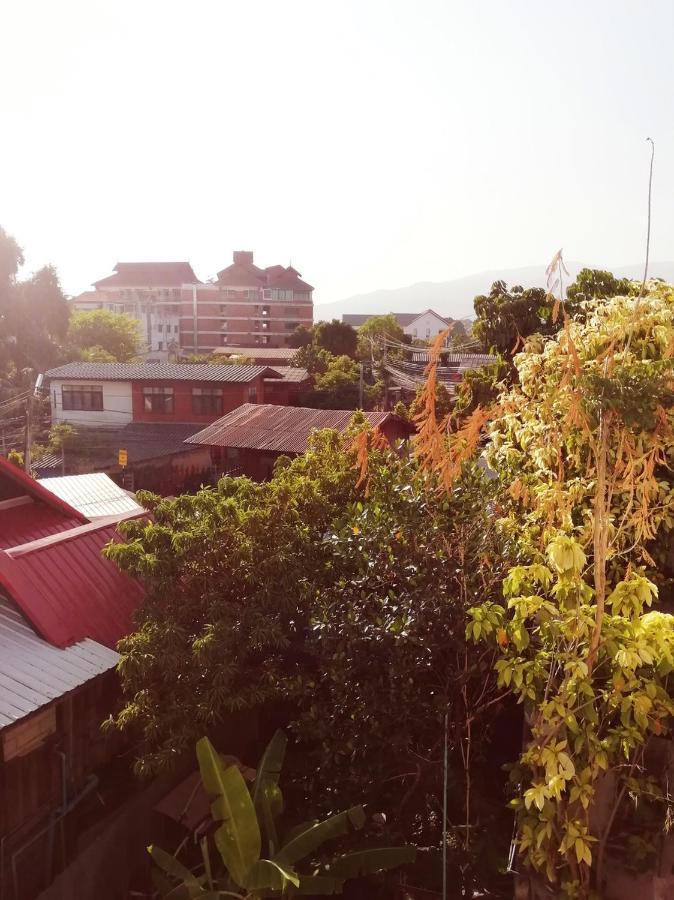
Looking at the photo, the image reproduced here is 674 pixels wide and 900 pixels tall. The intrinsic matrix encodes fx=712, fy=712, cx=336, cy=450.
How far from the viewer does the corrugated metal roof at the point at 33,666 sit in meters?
7.58

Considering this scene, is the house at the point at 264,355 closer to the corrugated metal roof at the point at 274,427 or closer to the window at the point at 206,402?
the window at the point at 206,402

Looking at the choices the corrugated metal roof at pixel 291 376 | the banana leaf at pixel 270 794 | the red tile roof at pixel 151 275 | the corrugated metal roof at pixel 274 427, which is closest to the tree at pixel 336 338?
the corrugated metal roof at pixel 291 376

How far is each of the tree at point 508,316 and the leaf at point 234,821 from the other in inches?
320

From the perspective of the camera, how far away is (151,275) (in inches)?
3482

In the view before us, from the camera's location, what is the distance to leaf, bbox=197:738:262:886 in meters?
7.23

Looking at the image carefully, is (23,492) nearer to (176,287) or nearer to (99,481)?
(99,481)

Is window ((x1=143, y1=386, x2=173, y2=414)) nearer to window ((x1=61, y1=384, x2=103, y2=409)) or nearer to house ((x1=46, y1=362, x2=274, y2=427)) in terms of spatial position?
house ((x1=46, y1=362, x2=274, y2=427))

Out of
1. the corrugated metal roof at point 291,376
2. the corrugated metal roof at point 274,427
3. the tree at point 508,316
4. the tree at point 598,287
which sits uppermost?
the tree at point 598,287

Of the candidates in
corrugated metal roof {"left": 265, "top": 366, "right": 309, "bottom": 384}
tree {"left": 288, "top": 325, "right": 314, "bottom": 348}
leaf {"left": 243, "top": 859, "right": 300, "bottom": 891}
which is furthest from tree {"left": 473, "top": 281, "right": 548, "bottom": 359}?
tree {"left": 288, "top": 325, "right": 314, "bottom": 348}

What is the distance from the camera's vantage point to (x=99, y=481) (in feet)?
55.8

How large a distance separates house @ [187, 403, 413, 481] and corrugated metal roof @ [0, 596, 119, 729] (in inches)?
761

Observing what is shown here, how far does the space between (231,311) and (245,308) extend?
1750 mm

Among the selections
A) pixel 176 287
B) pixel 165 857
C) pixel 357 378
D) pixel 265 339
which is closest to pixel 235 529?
pixel 165 857

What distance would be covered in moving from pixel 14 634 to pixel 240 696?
9.99ft
